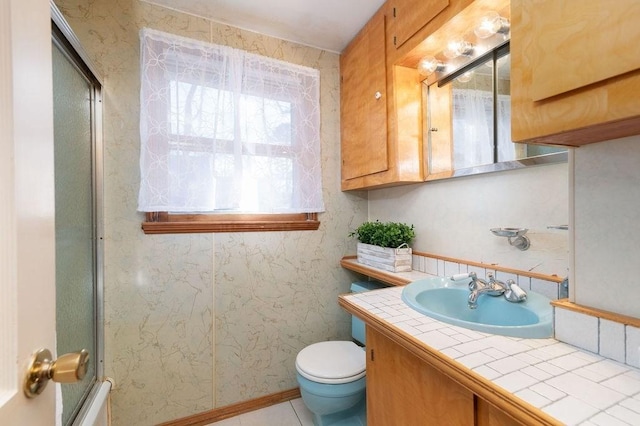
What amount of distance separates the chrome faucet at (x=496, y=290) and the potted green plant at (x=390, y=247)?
0.51m

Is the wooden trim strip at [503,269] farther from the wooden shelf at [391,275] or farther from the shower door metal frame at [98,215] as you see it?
the shower door metal frame at [98,215]

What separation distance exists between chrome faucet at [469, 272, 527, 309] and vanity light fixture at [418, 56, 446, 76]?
105cm

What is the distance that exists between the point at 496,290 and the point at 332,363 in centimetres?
90

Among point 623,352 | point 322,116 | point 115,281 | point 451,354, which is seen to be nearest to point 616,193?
point 623,352

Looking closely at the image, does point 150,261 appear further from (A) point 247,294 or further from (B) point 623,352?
(B) point 623,352

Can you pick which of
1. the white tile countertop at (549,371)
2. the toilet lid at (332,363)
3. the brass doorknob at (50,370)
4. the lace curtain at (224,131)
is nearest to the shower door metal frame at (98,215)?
the lace curtain at (224,131)

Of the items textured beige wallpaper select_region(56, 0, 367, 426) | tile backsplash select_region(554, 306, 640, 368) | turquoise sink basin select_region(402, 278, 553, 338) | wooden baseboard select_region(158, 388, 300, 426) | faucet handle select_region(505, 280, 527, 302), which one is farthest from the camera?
wooden baseboard select_region(158, 388, 300, 426)

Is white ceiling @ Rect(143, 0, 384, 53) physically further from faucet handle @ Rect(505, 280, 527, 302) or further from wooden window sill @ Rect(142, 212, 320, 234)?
faucet handle @ Rect(505, 280, 527, 302)

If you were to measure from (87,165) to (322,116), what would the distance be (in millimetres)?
1386

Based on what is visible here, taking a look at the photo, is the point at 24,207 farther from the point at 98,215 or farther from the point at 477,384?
the point at 98,215

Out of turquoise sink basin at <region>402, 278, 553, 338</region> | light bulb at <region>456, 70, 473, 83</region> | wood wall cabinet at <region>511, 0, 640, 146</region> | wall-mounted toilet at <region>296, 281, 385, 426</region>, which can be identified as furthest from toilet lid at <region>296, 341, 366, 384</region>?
light bulb at <region>456, 70, 473, 83</region>

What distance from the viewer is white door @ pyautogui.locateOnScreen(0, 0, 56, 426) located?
0.39 m

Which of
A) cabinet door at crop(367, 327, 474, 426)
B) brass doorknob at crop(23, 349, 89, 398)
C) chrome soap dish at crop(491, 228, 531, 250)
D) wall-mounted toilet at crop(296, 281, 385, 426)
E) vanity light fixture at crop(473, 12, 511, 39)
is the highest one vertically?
vanity light fixture at crop(473, 12, 511, 39)

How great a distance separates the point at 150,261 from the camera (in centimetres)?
152
